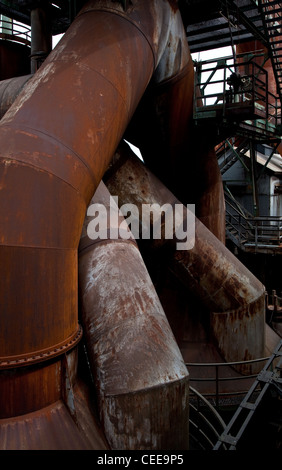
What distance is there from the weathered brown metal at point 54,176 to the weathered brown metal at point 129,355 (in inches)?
11.6

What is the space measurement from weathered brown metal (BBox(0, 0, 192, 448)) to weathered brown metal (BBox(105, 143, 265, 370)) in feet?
8.35

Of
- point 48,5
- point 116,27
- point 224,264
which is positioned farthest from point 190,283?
point 48,5

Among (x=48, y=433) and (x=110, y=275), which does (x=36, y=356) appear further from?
(x=110, y=275)

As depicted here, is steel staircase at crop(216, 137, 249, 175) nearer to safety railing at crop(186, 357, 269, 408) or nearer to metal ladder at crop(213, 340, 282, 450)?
safety railing at crop(186, 357, 269, 408)

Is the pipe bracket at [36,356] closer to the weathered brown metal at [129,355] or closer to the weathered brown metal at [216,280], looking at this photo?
the weathered brown metal at [129,355]

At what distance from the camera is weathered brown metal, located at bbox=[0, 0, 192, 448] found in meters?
3.77

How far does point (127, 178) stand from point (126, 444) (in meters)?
5.46

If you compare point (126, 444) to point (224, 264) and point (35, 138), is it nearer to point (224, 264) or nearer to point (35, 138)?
point (35, 138)

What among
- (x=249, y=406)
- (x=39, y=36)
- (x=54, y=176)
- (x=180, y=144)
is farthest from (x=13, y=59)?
(x=249, y=406)

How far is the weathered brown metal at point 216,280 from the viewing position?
8.27 m

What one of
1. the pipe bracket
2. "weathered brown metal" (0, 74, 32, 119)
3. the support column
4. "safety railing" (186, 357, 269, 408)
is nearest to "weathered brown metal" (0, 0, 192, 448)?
the pipe bracket

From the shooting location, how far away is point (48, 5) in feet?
37.3

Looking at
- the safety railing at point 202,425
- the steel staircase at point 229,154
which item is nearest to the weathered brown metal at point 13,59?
the steel staircase at point 229,154

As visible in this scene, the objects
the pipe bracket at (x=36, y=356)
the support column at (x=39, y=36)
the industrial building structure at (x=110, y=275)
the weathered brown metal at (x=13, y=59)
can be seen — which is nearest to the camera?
the pipe bracket at (x=36, y=356)
